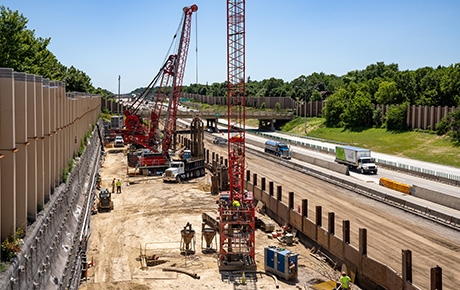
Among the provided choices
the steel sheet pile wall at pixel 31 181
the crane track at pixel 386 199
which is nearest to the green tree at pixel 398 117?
the crane track at pixel 386 199

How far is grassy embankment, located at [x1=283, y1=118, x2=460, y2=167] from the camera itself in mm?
71338

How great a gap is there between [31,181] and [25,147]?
218cm

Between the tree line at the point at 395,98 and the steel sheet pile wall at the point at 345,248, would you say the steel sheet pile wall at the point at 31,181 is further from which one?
the tree line at the point at 395,98

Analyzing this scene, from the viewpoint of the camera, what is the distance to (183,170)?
59188 mm

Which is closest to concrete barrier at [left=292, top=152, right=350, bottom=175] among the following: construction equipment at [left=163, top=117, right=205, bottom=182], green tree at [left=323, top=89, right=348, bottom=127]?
construction equipment at [left=163, top=117, right=205, bottom=182]

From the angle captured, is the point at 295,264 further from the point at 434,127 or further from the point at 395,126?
the point at 395,126

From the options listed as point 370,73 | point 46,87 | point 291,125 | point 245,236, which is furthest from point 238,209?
point 370,73

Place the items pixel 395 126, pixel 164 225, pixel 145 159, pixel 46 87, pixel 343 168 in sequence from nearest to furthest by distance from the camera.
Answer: pixel 46 87
pixel 164 225
pixel 343 168
pixel 145 159
pixel 395 126

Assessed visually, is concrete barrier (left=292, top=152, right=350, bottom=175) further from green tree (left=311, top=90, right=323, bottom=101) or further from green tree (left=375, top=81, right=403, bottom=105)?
green tree (left=311, top=90, right=323, bottom=101)

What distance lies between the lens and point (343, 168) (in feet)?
188

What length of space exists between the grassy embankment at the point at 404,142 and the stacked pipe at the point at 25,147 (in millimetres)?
59201

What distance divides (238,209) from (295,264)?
5424mm

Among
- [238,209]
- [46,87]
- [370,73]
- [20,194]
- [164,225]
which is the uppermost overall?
[370,73]

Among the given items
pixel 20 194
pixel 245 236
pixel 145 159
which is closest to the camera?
pixel 20 194
